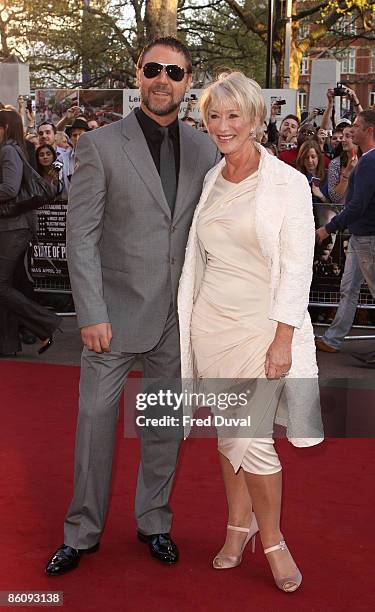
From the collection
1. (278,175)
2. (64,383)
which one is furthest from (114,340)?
(64,383)

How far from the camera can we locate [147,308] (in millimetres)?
4207

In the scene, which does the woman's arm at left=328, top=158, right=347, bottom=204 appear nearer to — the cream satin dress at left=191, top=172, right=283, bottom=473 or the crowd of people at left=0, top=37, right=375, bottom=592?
the crowd of people at left=0, top=37, right=375, bottom=592

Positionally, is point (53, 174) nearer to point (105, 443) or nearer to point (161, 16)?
point (105, 443)

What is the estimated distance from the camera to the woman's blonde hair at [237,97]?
3.88 meters

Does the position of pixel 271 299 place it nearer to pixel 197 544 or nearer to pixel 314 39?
pixel 197 544

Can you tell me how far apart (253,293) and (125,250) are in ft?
1.82

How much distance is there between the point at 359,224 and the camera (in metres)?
8.65

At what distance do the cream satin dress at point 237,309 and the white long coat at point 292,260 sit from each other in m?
0.05

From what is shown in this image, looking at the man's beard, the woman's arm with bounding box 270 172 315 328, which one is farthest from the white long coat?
the man's beard

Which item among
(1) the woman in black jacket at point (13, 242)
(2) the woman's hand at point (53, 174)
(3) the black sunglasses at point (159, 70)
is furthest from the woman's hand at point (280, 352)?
(2) the woman's hand at point (53, 174)

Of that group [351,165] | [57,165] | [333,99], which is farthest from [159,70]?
[333,99]

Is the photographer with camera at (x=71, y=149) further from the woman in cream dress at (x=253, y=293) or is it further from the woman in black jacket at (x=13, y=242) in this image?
the woman in cream dress at (x=253, y=293)

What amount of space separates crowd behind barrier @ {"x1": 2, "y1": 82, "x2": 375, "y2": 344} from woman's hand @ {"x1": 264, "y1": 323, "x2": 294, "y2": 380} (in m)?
4.84

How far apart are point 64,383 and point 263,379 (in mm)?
4065
